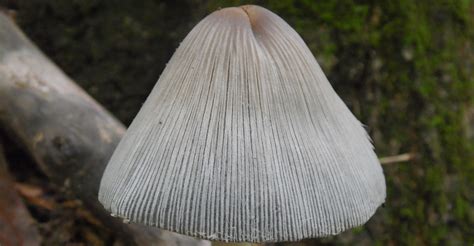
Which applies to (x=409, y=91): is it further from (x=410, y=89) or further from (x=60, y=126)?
(x=60, y=126)

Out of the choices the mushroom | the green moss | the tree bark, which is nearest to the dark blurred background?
the green moss

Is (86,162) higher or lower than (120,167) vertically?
lower

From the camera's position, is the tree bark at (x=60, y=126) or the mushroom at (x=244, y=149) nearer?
the mushroom at (x=244, y=149)

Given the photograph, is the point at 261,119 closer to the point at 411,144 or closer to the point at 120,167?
the point at 120,167

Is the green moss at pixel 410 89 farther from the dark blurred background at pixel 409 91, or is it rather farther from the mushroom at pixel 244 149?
the mushroom at pixel 244 149

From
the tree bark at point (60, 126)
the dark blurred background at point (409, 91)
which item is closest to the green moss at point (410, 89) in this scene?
the dark blurred background at point (409, 91)

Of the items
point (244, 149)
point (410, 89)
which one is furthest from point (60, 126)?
point (410, 89)

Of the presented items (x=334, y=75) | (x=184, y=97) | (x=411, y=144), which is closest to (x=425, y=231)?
(x=411, y=144)
